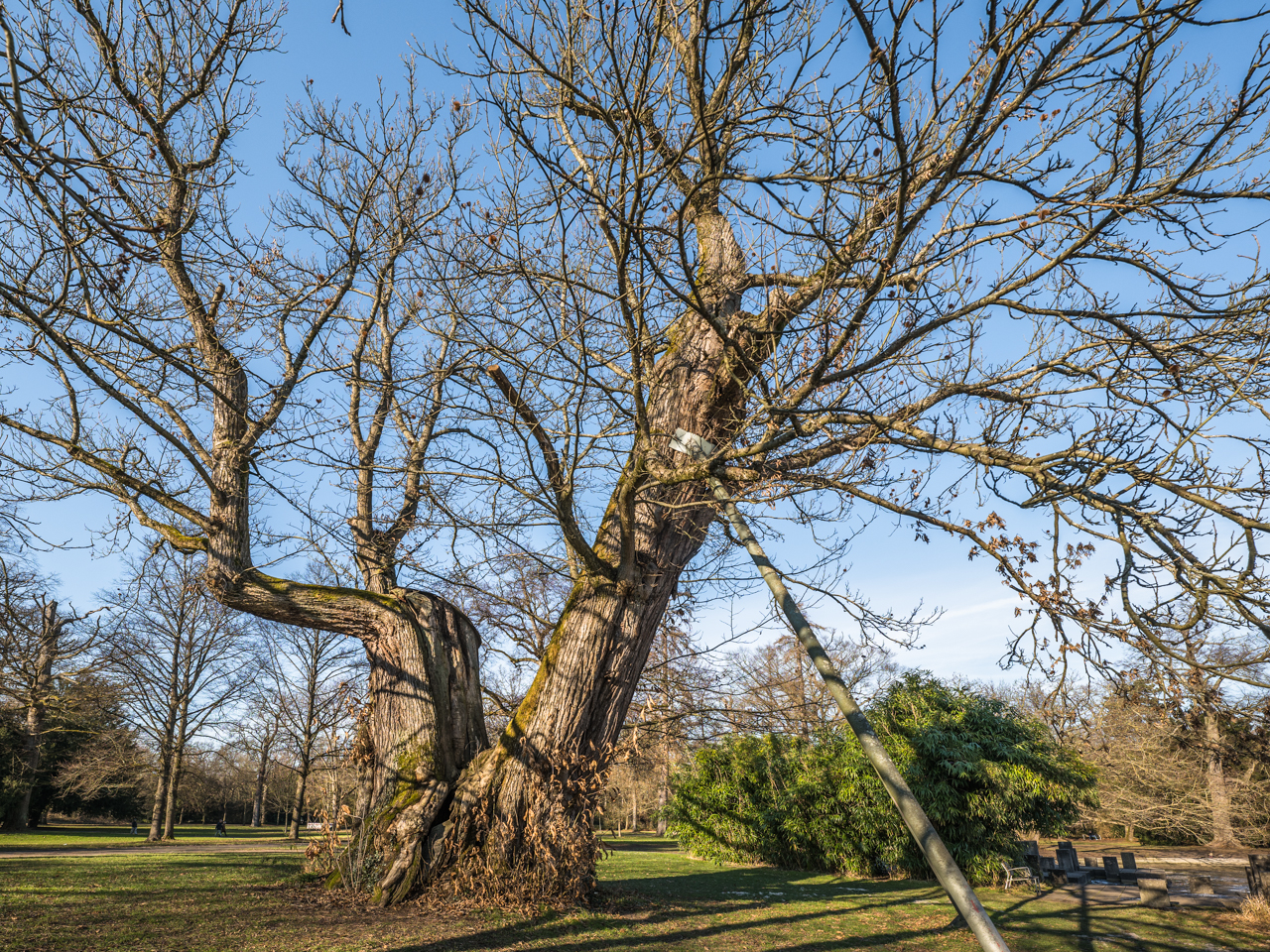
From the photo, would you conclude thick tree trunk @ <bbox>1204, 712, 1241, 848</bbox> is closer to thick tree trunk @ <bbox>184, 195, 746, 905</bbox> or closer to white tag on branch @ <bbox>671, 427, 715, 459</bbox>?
thick tree trunk @ <bbox>184, 195, 746, 905</bbox>

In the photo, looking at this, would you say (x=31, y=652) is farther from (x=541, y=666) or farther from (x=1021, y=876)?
(x=1021, y=876)

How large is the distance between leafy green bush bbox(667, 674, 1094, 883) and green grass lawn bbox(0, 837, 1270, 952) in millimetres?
1989

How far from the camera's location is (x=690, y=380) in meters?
6.44

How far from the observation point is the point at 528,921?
5.18m

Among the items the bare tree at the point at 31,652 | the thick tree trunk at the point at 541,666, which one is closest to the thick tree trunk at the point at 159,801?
the bare tree at the point at 31,652

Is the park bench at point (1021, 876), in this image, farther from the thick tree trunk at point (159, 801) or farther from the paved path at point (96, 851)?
the thick tree trunk at point (159, 801)

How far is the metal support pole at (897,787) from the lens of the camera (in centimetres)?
203

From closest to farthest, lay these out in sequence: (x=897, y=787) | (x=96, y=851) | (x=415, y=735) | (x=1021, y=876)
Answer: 1. (x=897, y=787)
2. (x=415, y=735)
3. (x=1021, y=876)
4. (x=96, y=851)

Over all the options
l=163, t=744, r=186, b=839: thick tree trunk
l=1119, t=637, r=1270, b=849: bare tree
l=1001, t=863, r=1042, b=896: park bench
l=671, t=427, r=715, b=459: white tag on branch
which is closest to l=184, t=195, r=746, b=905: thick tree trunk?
l=671, t=427, r=715, b=459: white tag on branch

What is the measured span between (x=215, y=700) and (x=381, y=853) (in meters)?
20.1

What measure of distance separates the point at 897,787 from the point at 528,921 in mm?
4056

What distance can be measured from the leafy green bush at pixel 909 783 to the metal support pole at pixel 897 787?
26.9ft

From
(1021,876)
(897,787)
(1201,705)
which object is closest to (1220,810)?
(1021,876)

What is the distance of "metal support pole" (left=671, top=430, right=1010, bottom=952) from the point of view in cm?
203
